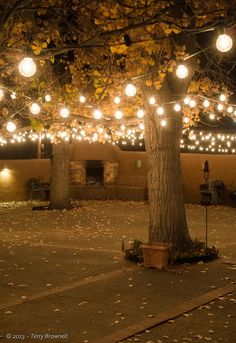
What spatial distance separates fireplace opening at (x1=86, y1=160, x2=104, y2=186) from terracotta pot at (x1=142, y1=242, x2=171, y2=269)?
15.3 meters

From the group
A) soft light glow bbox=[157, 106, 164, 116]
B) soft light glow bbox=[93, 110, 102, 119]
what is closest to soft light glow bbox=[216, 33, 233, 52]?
soft light glow bbox=[157, 106, 164, 116]

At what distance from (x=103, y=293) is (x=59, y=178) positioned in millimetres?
12796

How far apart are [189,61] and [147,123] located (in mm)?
1548

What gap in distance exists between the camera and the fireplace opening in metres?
25.6

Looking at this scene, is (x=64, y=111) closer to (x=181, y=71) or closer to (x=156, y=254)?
(x=181, y=71)

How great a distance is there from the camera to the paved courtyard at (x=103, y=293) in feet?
21.8

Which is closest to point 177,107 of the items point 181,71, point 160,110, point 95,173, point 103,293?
point 160,110

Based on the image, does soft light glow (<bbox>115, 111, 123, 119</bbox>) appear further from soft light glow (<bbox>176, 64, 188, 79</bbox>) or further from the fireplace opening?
the fireplace opening

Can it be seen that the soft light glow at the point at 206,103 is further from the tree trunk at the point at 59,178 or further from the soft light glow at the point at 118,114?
the tree trunk at the point at 59,178

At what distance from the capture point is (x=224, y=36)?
7.79 m

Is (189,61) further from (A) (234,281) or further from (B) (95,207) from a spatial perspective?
(B) (95,207)

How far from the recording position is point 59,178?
20953mm

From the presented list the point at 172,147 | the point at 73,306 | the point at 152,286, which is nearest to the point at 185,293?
the point at 152,286

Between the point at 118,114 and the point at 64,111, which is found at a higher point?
the point at 118,114
